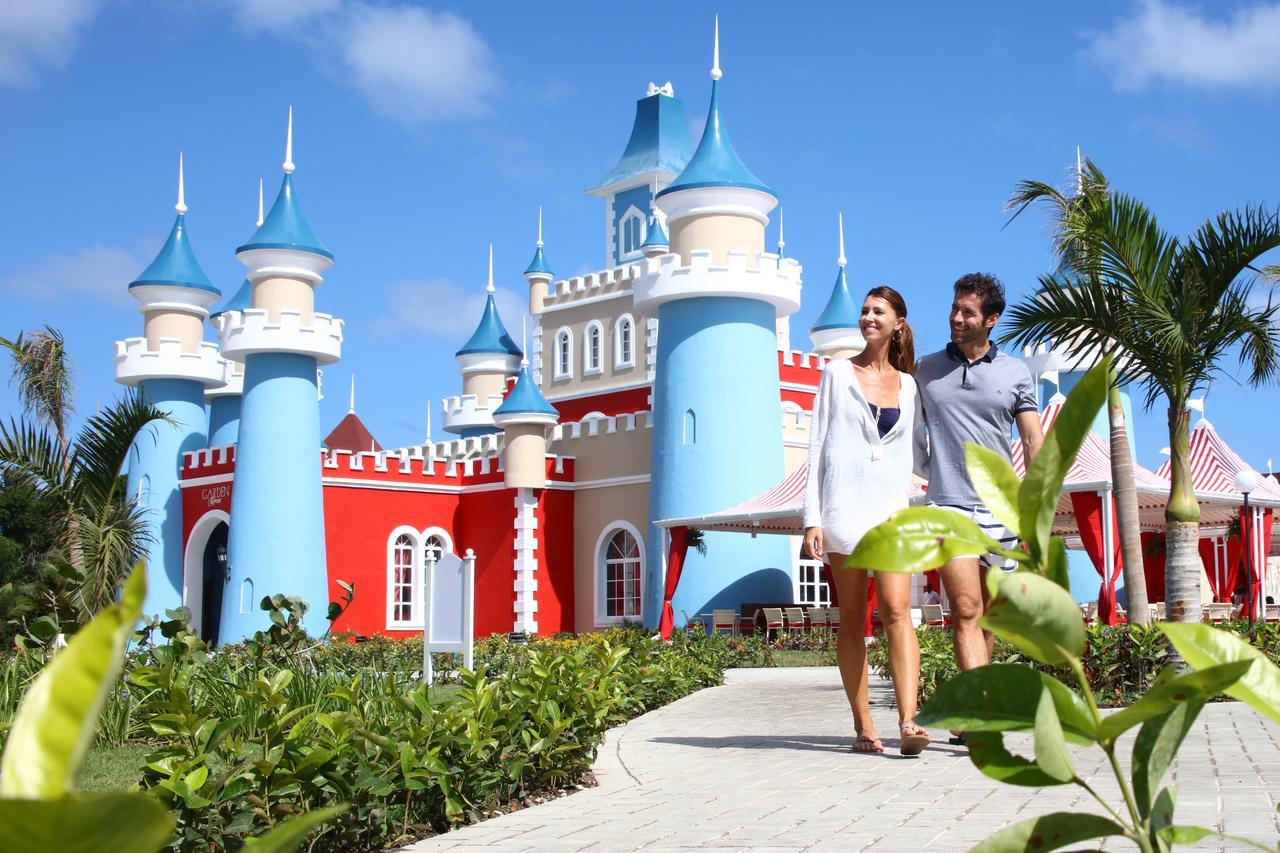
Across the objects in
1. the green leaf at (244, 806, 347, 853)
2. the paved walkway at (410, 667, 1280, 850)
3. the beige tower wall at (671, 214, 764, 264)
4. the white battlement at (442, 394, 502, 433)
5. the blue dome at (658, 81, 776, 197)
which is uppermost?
the blue dome at (658, 81, 776, 197)

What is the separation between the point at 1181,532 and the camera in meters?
11.1

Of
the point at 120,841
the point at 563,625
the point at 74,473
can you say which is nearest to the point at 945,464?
the point at 120,841

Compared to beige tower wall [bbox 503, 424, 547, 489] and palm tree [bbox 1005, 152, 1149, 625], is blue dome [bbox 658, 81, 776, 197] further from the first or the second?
palm tree [bbox 1005, 152, 1149, 625]

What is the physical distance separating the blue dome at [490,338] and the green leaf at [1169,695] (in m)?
32.2

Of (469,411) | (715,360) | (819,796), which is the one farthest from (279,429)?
(819,796)

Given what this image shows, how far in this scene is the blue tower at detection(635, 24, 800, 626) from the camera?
23422 mm

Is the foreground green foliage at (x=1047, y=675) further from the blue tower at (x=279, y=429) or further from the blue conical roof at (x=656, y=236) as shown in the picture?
the blue conical roof at (x=656, y=236)

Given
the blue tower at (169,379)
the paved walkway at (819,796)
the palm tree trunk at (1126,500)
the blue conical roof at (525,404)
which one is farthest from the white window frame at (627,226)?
the paved walkway at (819,796)

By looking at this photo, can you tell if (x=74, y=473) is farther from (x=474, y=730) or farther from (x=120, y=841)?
(x=120, y=841)

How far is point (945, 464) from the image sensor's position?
580 cm

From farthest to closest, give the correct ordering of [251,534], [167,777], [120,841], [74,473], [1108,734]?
[251,534] → [74,473] → [167,777] → [1108,734] → [120,841]

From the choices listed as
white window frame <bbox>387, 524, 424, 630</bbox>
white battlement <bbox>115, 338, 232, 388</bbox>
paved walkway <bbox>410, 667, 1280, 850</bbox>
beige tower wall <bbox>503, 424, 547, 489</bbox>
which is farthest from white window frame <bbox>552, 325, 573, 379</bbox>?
paved walkway <bbox>410, 667, 1280, 850</bbox>

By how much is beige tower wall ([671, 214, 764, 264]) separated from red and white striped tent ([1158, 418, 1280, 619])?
7.64 m

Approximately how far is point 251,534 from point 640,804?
65.0 feet
